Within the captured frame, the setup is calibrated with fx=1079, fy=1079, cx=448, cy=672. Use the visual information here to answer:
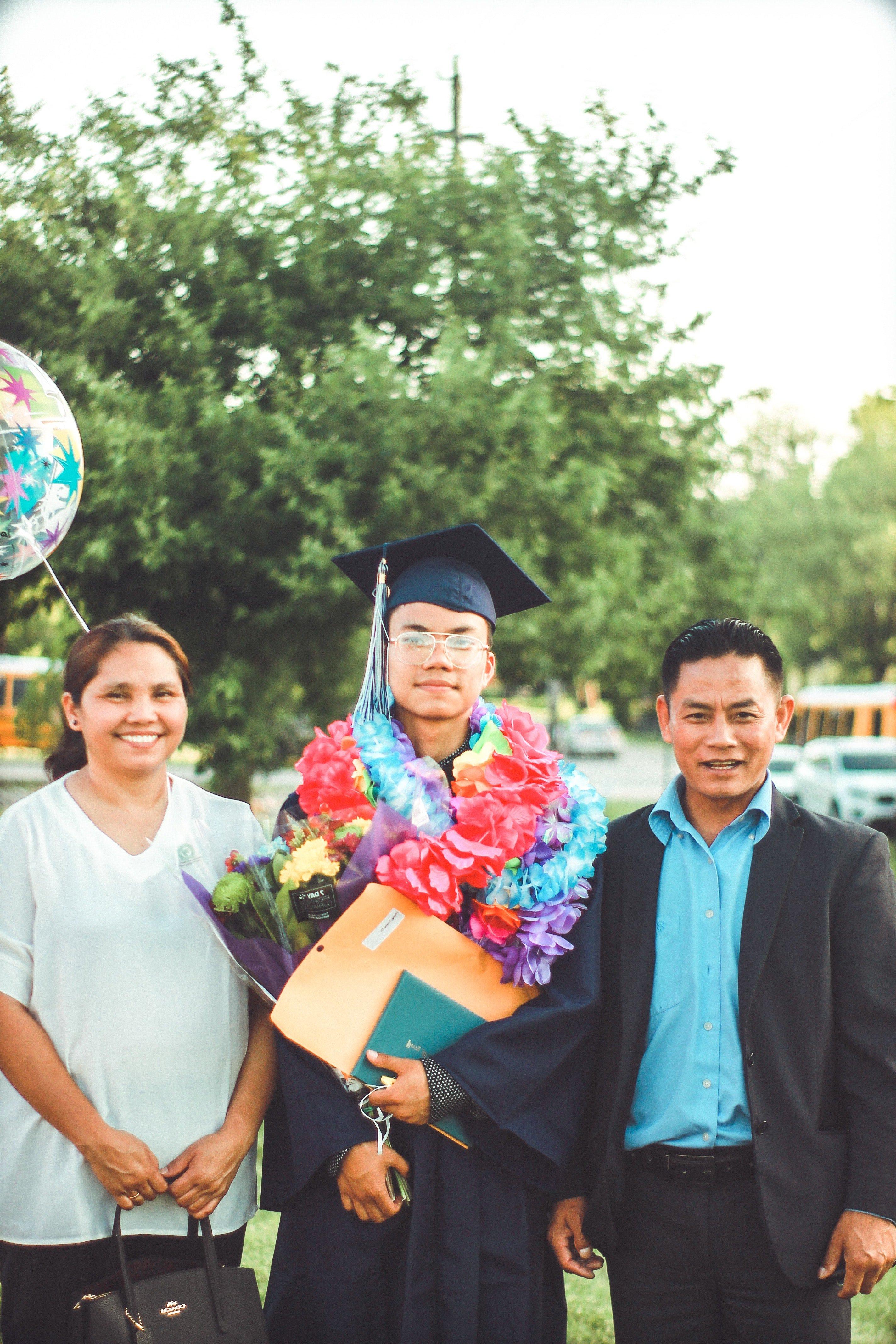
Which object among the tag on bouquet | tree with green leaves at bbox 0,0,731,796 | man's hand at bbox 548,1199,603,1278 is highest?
tree with green leaves at bbox 0,0,731,796

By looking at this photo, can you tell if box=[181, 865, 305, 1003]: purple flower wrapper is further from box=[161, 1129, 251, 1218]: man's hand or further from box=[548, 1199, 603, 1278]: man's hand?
box=[548, 1199, 603, 1278]: man's hand

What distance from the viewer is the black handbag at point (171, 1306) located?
2.05 metres

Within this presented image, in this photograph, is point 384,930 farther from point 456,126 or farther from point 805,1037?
point 456,126

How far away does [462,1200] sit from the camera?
2314mm

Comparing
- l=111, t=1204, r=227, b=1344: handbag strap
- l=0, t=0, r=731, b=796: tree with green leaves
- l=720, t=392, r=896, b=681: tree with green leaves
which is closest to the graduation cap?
l=111, t=1204, r=227, b=1344: handbag strap

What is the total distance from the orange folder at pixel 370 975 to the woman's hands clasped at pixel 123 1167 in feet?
1.25

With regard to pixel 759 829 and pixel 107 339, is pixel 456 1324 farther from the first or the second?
pixel 107 339

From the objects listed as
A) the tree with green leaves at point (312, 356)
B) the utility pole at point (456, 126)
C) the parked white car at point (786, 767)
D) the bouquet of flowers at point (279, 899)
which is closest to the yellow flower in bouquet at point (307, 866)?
the bouquet of flowers at point (279, 899)

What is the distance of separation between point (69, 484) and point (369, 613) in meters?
3.63

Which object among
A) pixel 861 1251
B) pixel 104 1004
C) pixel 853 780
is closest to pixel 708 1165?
pixel 861 1251

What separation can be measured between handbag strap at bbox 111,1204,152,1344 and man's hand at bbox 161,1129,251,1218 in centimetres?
16

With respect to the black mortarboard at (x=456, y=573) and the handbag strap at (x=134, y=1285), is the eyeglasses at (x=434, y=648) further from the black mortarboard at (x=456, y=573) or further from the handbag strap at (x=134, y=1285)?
the handbag strap at (x=134, y=1285)

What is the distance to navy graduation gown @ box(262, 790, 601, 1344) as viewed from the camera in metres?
2.27

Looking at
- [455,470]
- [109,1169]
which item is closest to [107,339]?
[455,470]
